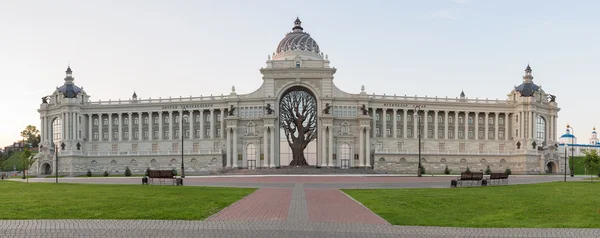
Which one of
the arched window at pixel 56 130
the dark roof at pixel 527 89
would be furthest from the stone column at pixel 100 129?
the dark roof at pixel 527 89

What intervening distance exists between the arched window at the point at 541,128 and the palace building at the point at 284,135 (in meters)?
0.23

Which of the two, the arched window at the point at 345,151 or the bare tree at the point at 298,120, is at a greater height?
the bare tree at the point at 298,120

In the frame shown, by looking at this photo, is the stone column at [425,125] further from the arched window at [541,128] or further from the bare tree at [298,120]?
the bare tree at [298,120]

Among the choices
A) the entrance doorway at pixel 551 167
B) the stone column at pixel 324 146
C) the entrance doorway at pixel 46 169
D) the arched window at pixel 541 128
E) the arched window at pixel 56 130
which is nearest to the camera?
the stone column at pixel 324 146

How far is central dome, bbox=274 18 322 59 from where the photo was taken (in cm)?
10793

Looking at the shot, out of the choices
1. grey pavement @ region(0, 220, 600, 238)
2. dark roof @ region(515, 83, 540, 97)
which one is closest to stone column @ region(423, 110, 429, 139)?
dark roof @ region(515, 83, 540, 97)

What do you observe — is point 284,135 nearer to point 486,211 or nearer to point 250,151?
point 250,151

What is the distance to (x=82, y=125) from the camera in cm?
10631

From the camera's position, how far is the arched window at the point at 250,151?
97125 mm

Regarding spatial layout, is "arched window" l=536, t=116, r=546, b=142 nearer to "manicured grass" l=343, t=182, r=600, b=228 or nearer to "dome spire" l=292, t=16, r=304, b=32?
"dome spire" l=292, t=16, r=304, b=32

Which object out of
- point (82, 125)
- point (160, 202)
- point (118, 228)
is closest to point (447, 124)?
point (82, 125)

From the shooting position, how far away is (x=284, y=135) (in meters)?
97.4

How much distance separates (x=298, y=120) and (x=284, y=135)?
4.10 metres

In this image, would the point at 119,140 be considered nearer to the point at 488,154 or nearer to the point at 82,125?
the point at 82,125
